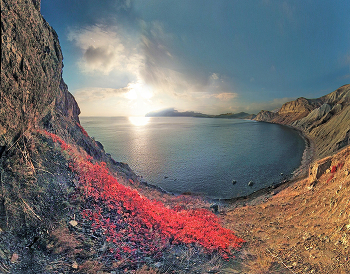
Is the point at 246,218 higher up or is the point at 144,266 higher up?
the point at 144,266

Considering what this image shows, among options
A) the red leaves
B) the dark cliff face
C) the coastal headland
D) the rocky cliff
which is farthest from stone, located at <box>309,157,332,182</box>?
the dark cliff face

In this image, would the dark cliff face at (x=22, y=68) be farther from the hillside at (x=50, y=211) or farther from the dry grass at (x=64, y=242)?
the dry grass at (x=64, y=242)

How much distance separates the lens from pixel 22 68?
602 cm

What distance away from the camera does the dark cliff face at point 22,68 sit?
17.9ft

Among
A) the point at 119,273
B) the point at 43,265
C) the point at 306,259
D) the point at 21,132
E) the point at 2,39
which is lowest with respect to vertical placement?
the point at 306,259

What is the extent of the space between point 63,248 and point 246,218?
13.4 metres

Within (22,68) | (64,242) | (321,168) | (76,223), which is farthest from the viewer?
(321,168)

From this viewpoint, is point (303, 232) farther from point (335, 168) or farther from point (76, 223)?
point (76, 223)

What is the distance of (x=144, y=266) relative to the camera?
5.75 m

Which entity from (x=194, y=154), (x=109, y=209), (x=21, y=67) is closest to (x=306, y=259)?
(x=109, y=209)

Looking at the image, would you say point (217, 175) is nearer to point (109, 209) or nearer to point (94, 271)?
point (109, 209)

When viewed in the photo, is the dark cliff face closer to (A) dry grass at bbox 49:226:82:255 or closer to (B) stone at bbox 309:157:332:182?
(A) dry grass at bbox 49:226:82:255

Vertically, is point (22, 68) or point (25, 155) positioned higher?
point (22, 68)

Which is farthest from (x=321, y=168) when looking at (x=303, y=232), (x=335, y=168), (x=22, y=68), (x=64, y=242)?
(x=22, y=68)
